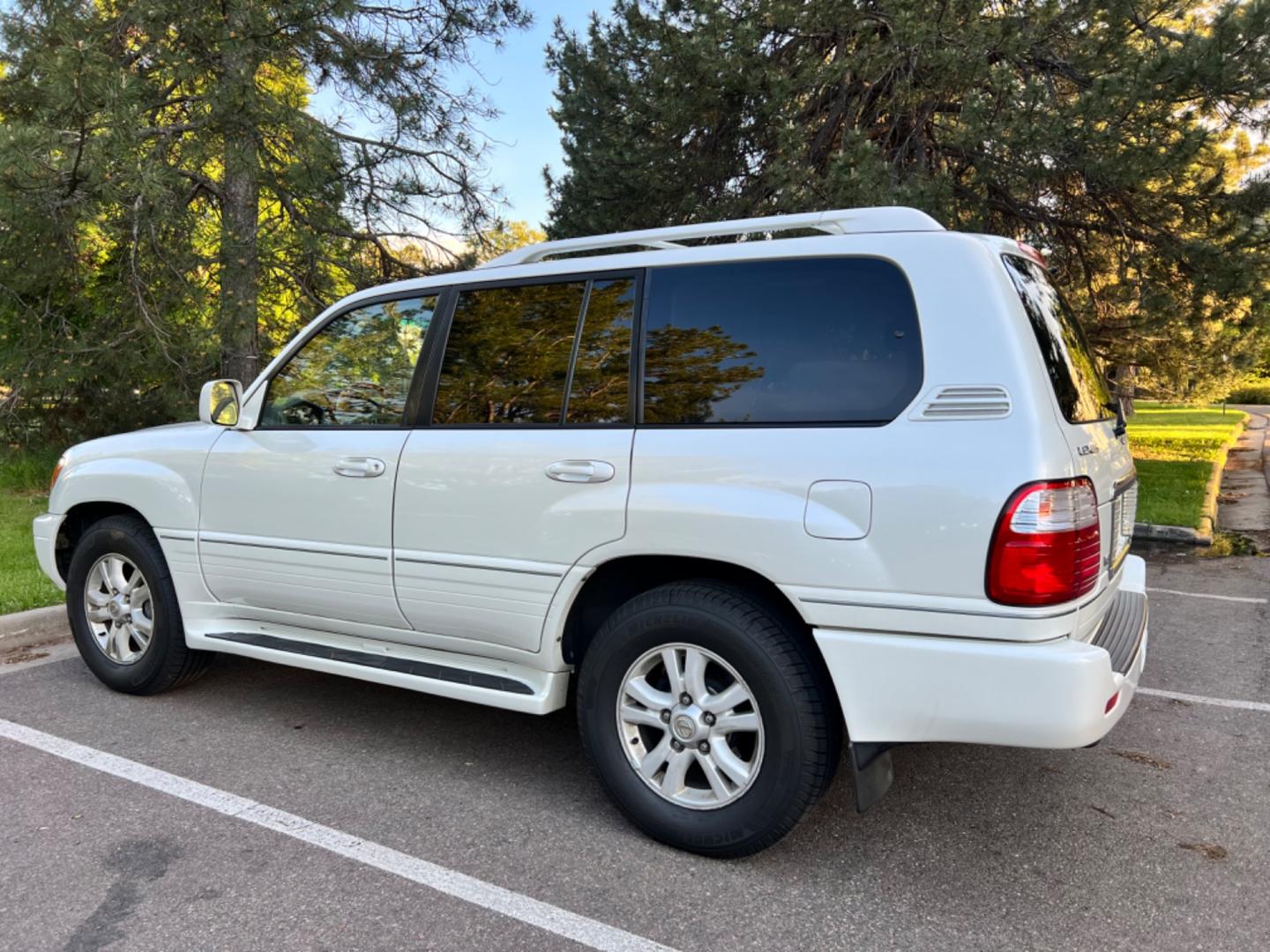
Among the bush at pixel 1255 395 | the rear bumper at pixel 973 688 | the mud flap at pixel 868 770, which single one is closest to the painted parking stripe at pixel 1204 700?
the rear bumper at pixel 973 688

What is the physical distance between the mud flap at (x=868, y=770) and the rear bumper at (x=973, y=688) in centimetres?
6

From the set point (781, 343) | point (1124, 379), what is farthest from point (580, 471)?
point (1124, 379)

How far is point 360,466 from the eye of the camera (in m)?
3.61

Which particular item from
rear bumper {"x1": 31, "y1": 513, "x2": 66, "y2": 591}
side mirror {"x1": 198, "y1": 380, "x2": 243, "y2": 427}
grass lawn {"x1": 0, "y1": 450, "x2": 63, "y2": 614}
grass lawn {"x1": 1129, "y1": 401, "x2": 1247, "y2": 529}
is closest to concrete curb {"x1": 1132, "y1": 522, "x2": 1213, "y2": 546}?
grass lawn {"x1": 1129, "y1": 401, "x2": 1247, "y2": 529}

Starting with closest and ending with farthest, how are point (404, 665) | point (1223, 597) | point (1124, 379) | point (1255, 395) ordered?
point (404, 665) → point (1223, 597) → point (1124, 379) → point (1255, 395)

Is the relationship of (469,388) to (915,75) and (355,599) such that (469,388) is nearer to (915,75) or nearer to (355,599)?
(355,599)

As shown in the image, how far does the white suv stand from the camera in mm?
2545

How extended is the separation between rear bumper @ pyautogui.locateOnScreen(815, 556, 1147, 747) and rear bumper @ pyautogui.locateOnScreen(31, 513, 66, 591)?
156 inches

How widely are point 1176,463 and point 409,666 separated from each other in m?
15.0

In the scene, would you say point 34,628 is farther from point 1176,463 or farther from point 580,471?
point 1176,463

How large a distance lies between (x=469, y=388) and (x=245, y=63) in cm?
516

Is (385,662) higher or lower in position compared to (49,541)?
lower

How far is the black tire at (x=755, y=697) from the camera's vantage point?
2744 mm

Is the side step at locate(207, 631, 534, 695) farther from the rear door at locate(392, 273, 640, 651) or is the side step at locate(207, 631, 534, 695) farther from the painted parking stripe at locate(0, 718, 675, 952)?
the painted parking stripe at locate(0, 718, 675, 952)
